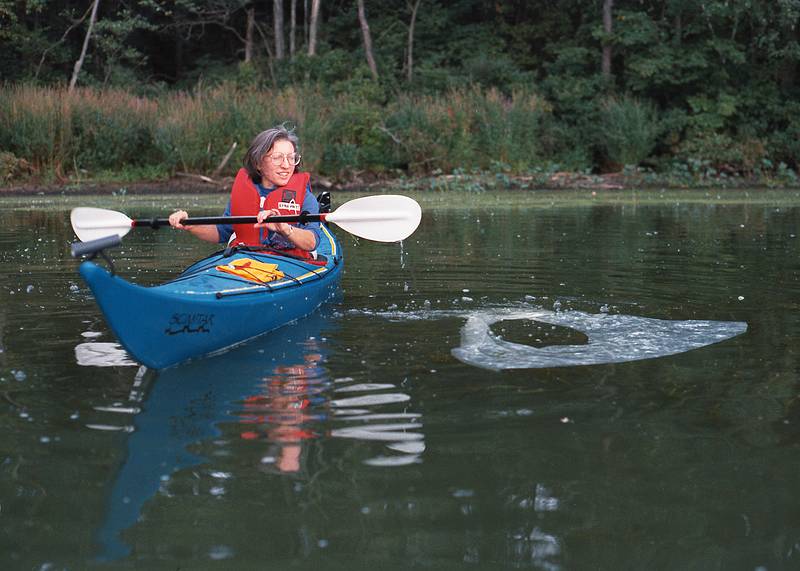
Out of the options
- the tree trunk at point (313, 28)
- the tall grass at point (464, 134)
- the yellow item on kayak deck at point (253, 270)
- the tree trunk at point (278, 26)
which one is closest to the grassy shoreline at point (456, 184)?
the tall grass at point (464, 134)

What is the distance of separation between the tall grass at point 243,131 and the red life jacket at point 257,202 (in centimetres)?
1198

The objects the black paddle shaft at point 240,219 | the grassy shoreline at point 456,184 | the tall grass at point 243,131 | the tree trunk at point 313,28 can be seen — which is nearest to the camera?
the black paddle shaft at point 240,219

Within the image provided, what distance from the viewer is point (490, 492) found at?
2.94 meters

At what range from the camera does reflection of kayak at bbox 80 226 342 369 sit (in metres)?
4.19

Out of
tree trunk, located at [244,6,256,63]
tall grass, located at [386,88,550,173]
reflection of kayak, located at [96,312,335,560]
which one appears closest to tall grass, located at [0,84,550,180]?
tall grass, located at [386,88,550,173]

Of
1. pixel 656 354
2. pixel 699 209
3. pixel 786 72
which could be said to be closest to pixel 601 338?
pixel 656 354

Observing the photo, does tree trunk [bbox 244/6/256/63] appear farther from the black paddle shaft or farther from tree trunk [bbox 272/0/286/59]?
the black paddle shaft

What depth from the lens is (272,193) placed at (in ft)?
19.6

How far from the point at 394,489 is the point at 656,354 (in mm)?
2113

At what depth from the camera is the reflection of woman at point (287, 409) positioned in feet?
10.8

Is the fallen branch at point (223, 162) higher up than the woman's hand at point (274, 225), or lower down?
lower down

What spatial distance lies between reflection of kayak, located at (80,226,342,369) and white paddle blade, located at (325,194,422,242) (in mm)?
328

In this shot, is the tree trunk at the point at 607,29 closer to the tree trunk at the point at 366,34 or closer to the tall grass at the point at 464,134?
the tall grass at the point at 464,134

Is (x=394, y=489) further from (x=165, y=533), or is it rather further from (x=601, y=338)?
(x=601, y=338)
